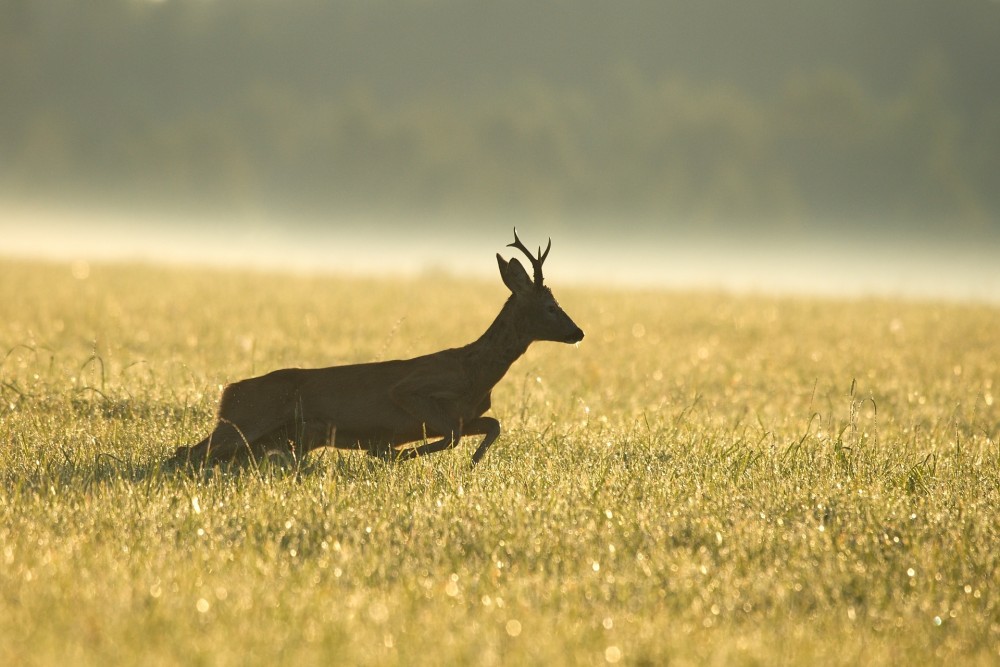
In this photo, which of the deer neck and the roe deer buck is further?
the deer neck

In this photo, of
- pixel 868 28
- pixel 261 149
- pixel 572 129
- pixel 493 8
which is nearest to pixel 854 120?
pixel 868 28

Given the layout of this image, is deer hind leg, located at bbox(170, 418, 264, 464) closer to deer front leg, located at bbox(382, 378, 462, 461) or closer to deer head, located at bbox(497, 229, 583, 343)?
deer front leg, located at bbox(382, 378, 462, 461)

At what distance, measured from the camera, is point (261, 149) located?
101m

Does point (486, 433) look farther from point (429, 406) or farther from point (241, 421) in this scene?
point (241, 421)

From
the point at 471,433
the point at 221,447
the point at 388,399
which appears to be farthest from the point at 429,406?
the point at 221,447

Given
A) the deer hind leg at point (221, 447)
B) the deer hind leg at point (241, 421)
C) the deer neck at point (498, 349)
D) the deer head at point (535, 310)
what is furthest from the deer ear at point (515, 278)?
the deer hind leg at point (221, 447)

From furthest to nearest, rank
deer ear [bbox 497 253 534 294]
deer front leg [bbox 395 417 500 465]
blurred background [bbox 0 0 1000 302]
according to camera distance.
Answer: blurred background [bbox 0 0 1000 302] < deer ear [bbox 497 253 534 294] < deer front leg [bbox 395 417 500 465]

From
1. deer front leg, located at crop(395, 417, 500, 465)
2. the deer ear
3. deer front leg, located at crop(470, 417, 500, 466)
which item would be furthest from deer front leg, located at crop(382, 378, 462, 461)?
the deer ear

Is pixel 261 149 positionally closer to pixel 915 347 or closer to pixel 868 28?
pixel 868 28

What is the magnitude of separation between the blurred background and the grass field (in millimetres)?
72882

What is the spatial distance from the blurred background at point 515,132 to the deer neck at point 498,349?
73.9 metres

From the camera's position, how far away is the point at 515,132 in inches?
3573

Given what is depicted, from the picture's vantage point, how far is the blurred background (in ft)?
297

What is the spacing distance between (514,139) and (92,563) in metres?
86.5
